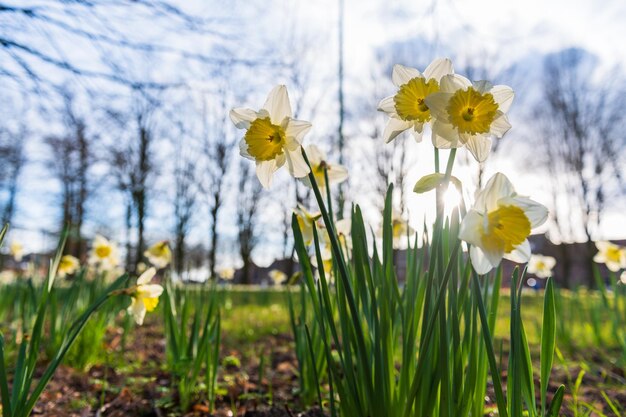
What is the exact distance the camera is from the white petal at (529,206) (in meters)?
0.98

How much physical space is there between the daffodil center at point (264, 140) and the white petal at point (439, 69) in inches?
16.2

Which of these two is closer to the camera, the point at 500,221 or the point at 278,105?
the point at 500,221

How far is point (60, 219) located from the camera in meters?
19.6

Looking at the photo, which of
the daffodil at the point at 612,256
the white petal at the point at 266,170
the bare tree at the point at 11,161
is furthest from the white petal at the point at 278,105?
the bare tree at the point at 11,161

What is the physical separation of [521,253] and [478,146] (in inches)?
10.4

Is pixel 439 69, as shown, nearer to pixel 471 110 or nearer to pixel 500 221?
pixel 471 110

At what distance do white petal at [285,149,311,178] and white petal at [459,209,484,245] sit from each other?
44cm

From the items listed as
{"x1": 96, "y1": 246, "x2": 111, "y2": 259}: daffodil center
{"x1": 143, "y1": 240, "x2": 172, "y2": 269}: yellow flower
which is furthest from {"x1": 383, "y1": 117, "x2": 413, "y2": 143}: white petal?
{"x1": 96, "y1": 246, "x2": 111, "y2": 259}: daffodil center

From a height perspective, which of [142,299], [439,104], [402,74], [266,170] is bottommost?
[142,299]

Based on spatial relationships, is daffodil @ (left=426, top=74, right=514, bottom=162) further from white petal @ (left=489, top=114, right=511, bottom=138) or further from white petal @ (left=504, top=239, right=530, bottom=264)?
white petal @ (left=504, top=239, right=530, bottom=264)

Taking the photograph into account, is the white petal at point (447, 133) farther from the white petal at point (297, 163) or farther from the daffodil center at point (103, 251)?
the daffodil center at point (103, 251)

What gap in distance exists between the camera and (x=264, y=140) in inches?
48.0

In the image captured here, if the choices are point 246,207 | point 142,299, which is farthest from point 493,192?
point 246,207

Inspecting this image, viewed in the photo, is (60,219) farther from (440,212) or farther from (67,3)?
(440,212)
